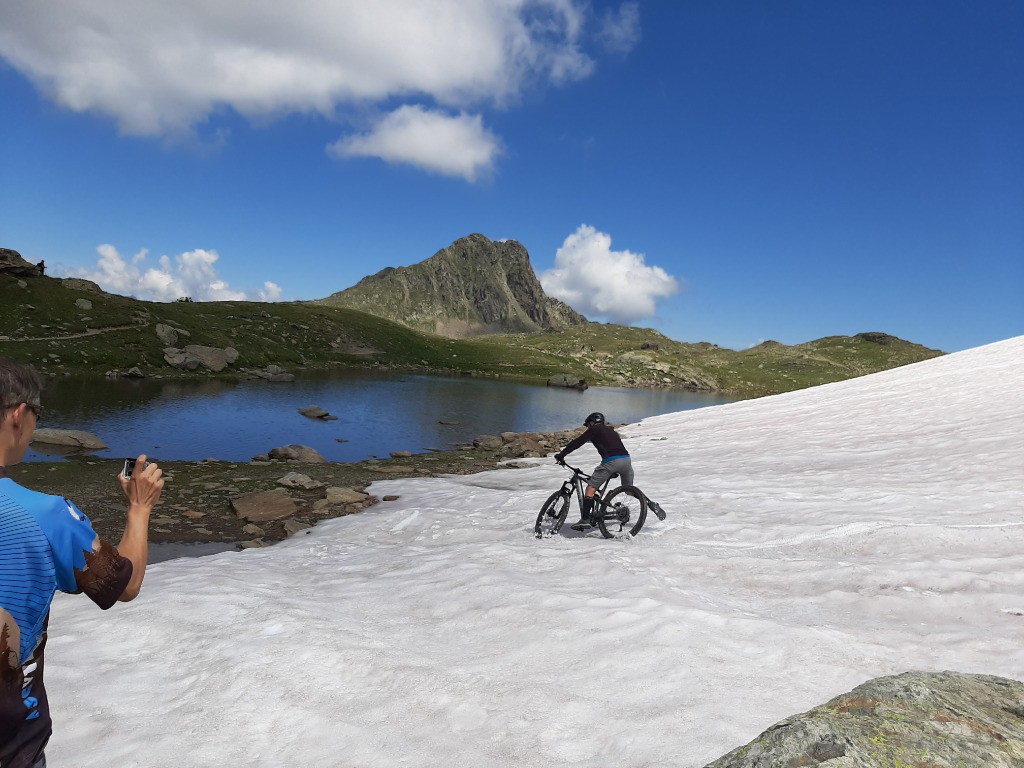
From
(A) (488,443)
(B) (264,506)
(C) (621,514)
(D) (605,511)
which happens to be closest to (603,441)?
(D) (605,511)

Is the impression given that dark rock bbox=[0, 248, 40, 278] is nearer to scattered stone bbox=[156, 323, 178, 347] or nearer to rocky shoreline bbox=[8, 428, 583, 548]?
scattered stone bbox=[156, 323, 178, 347]

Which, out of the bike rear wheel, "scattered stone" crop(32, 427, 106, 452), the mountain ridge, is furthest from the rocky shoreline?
the mountain ridge

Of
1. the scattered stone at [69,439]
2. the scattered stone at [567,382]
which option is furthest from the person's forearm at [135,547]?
the scattered stone at [567,382]

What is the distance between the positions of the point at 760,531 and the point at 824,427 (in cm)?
1832

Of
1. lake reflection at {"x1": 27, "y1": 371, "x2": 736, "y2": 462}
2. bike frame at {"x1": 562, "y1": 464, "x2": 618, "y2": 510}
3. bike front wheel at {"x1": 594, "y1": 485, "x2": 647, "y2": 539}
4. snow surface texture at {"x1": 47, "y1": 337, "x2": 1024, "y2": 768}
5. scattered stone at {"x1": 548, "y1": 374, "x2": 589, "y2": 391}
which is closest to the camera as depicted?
snow surface texture at {"x1": 47, "y1": 337, "x2": 1024, "y2": 768}

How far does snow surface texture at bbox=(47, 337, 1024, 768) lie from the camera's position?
5918 mm

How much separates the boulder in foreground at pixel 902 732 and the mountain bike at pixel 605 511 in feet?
31.6

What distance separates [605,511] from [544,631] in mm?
6026

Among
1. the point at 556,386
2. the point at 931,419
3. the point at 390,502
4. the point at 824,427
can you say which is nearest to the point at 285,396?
the point at 390,502

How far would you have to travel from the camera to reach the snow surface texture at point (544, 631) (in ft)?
19.4

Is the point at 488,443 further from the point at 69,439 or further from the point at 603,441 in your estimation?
the point at 603,441

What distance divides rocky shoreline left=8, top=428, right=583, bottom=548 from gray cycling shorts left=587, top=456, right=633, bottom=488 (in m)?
9.48

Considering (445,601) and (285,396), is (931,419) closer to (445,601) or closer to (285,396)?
(445,601)

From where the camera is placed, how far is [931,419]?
2527cm
